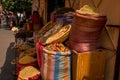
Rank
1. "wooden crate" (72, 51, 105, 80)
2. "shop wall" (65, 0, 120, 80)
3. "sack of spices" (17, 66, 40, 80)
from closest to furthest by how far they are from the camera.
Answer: "wooden crate" (72, 51, 105, 80), "shop wall" (65, 0, 120, 80), "sack of spices" (17, 66, 40, 80)

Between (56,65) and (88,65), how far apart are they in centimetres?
53

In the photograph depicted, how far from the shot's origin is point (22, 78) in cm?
578

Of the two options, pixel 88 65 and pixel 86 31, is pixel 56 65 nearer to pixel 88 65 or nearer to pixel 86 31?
pixel 88 65

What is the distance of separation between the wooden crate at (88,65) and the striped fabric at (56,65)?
0.10m

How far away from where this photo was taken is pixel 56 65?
4.96 metres

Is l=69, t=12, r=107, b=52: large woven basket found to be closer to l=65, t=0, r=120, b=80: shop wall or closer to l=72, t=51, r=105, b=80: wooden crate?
l=72, t=51, r=105, b=80: wooden crate

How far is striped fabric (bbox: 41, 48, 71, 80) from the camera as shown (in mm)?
4938

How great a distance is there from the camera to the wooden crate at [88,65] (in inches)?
192

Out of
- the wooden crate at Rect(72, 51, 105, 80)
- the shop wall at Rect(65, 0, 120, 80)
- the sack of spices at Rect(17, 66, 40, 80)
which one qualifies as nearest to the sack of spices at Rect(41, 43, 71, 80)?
the wooden crate at Rect(72, 51, 105, 80)

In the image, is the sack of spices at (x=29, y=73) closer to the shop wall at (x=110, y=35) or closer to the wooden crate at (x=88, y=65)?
the wooden crate at (x=88, y=65)

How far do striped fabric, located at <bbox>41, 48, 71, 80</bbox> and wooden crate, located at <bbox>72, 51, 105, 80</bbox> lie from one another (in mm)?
103

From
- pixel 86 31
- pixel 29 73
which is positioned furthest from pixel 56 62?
pixel 29 73

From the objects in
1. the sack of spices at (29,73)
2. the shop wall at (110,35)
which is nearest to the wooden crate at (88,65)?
the shop wall at (110,35)

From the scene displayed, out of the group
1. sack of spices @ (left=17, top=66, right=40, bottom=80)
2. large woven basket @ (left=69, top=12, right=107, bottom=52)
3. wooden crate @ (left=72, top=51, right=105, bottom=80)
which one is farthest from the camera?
sack of spices @ (left=17, top=66, right=40, bottom=80)
